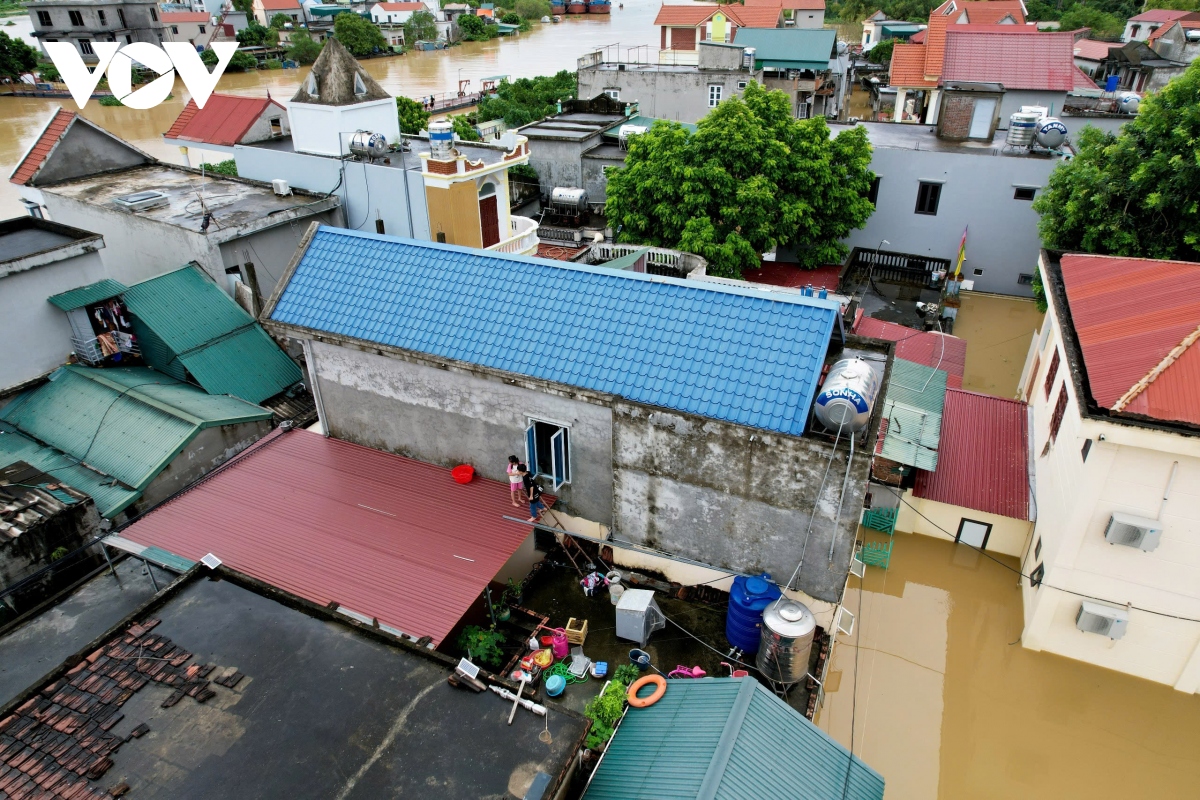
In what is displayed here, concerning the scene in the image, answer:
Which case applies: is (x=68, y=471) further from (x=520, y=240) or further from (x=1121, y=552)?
(x=1121, y=552)

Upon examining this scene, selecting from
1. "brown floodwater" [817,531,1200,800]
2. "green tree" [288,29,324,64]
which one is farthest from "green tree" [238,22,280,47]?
"brown floodwater" [817,531,1200,800]

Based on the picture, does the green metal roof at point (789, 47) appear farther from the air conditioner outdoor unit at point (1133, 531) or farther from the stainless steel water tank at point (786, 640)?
the stainless steel water tank at point (786, 640)

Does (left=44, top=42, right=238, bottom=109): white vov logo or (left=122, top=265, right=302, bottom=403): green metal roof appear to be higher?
(left=44, top=42, right=238, bottom=109): white vov logo

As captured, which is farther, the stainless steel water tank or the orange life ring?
the stainless steel water tank

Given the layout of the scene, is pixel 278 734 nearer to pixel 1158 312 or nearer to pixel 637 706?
pixel 637 706

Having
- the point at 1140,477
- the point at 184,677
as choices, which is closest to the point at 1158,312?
the point at 1140,477

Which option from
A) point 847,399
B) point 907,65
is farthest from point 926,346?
point 907,65

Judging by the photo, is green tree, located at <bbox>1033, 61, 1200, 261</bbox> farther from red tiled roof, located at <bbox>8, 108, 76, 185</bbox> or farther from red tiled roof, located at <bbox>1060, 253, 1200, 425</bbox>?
red tiled roof, located at <bbox>8, 108, 76, 185</bbox>
